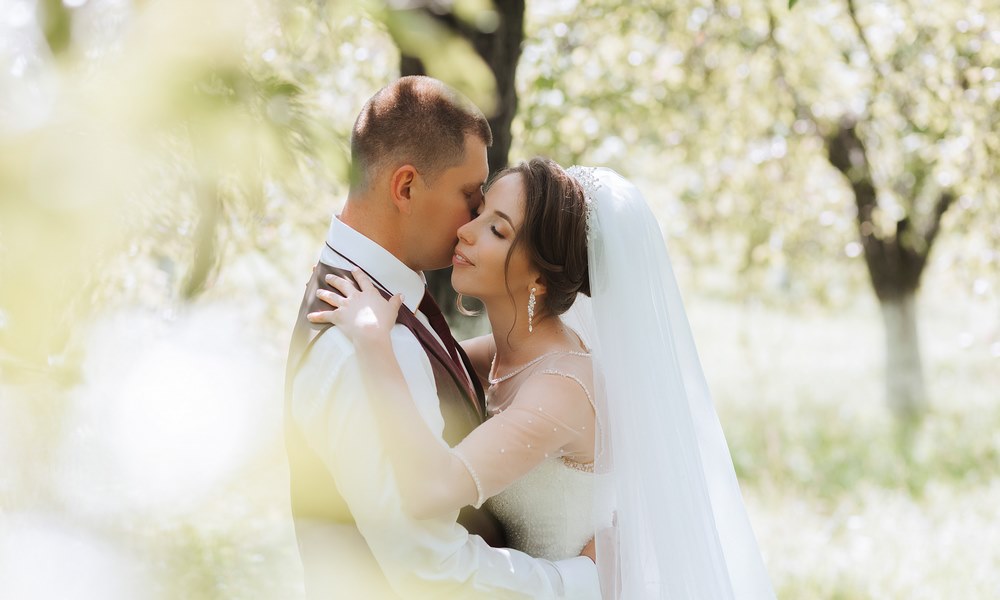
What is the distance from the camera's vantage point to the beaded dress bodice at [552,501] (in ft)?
8.96

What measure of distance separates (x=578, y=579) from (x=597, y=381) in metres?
0.54

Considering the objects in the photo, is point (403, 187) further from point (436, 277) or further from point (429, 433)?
point (436, 277)

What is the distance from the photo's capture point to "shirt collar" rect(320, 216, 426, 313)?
2.49 meters

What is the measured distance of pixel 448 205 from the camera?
2.56 metres

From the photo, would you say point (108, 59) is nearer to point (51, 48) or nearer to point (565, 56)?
point (51, 48)

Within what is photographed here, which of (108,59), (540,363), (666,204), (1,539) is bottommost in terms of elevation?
(666,204)

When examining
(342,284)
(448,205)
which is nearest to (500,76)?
(448,205)

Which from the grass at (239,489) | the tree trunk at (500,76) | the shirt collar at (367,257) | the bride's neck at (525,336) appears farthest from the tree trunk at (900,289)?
the shirt collar at (367,257)

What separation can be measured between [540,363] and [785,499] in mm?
5874

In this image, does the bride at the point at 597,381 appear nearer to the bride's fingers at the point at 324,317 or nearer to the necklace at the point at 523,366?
the necklace at the point at 523,366

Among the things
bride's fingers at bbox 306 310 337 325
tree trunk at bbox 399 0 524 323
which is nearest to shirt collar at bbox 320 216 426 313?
bride's fingers at bbox 306 310 337 325

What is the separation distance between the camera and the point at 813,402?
11.6 meters

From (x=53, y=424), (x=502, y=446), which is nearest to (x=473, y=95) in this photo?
(x=502, y=446)

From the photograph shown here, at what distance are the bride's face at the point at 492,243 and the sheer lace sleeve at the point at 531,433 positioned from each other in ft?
0.96
